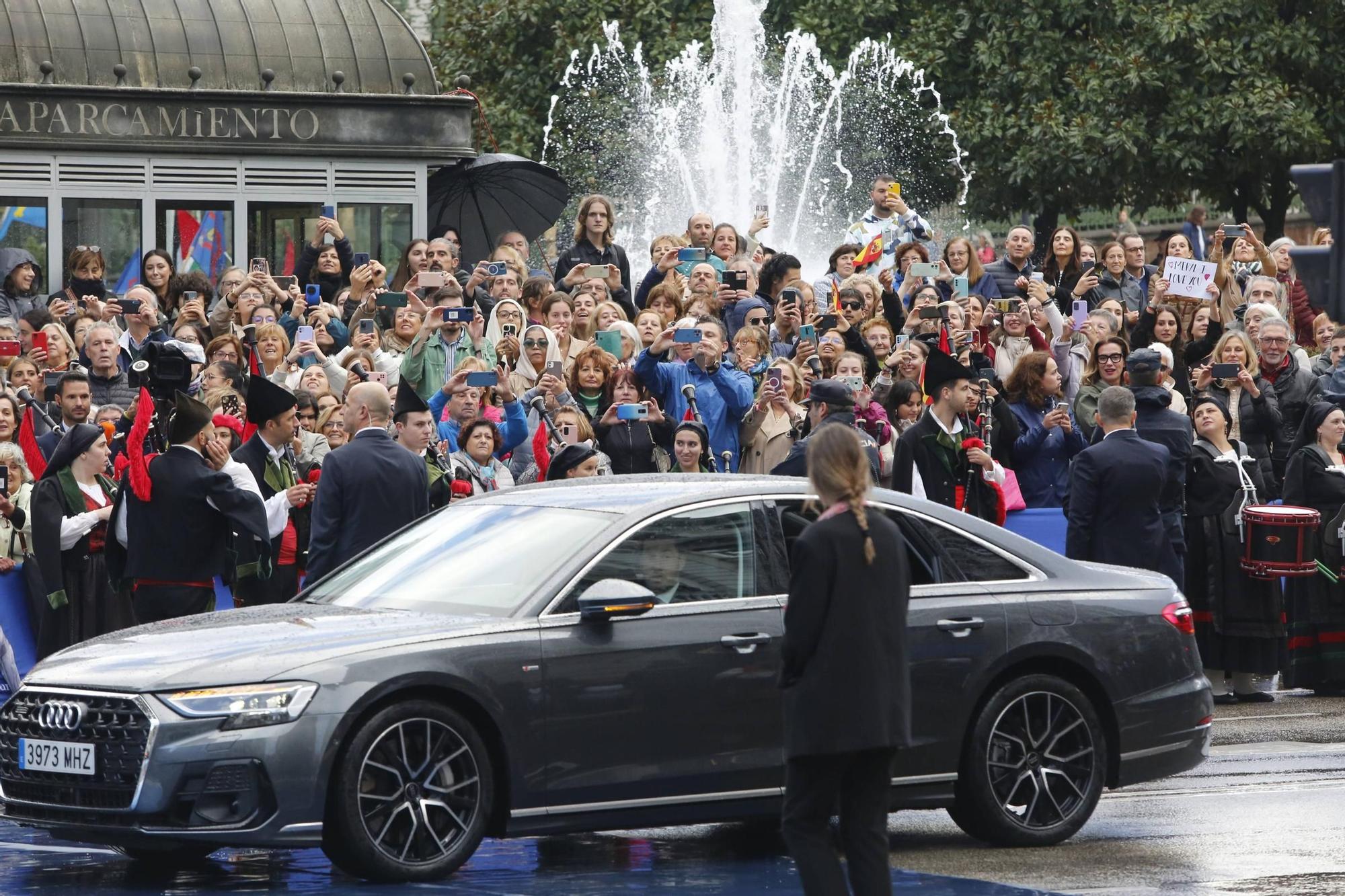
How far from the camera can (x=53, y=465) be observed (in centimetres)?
1355

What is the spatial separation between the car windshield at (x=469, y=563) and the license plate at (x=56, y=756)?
4.31ft

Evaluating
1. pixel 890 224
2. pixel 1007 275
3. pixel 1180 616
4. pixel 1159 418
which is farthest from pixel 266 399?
pixel 1007 275

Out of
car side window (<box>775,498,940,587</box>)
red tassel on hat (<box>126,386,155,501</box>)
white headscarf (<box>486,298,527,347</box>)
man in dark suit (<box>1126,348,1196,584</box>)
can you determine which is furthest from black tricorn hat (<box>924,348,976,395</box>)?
red tassel on hat (<box>126,386,155,501</box>)

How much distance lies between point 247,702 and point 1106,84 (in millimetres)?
27258

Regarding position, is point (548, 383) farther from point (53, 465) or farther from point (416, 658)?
point (416, 658)

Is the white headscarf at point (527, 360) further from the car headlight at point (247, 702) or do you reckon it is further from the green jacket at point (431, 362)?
the car headlight at point (247, 702)

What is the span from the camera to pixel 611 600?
943cm

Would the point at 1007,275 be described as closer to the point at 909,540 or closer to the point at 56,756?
the point at 909,540

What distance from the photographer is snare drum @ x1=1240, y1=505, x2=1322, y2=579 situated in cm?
1545

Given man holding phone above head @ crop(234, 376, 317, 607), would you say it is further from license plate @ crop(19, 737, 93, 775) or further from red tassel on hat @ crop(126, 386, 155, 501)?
license plate @ crop(19, 737, 93, 775)

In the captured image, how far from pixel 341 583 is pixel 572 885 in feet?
5.85

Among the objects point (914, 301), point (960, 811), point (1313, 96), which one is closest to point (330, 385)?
point (914, 301)

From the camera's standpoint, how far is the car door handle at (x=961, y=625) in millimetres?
10180

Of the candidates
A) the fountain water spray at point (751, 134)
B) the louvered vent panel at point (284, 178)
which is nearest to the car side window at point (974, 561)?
the louvered vent panel at point (284, 178)
